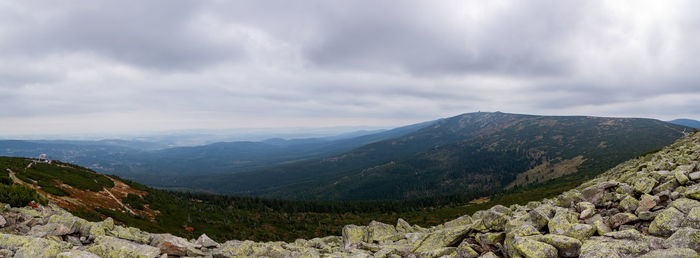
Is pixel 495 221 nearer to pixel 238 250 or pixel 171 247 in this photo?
pixel 238 250

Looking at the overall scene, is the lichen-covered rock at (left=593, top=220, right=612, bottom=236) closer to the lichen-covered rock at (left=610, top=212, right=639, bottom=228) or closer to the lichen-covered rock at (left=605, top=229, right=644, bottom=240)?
the lichen-covered rock at (left=610, top=212, right=639, bottom=228)

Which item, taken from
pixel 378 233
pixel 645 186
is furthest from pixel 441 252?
pixel 645 186

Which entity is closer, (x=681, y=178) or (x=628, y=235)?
(x=628, y=235)

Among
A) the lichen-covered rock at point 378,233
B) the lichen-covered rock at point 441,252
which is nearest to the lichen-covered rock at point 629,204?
the lichen-covered rock at point 441,252

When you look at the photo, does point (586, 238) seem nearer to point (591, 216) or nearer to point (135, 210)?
point (591, 216)

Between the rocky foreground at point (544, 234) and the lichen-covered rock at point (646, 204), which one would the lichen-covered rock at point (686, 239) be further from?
the lichen-covered rock at point (646, 204)

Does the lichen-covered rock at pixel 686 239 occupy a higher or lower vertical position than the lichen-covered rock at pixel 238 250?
higher

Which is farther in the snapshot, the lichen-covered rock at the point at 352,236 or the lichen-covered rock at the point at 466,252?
the lichen-covered rock at the point at 352,236

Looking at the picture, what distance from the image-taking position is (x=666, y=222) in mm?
8734

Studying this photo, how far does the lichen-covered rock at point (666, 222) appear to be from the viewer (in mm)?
8523

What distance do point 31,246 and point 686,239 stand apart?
74.1ft

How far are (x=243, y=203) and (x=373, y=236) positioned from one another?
9894 centimetres

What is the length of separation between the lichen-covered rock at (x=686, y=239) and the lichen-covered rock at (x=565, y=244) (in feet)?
6.91

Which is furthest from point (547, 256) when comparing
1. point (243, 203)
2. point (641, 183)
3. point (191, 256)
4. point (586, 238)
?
point (243, 203)
